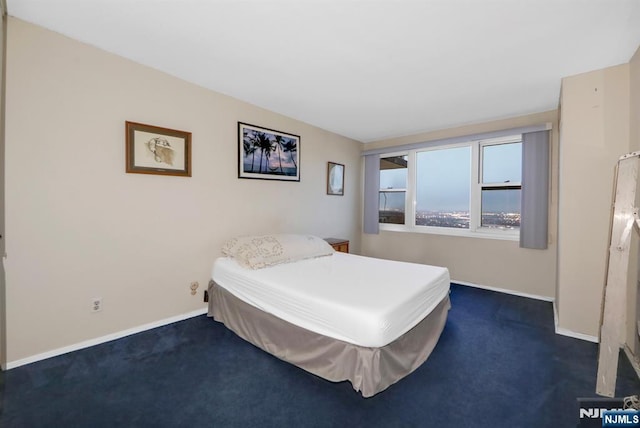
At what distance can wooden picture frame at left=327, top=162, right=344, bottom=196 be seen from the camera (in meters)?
4.36

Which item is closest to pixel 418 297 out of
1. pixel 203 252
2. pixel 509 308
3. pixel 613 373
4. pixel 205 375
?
pixel 613 373

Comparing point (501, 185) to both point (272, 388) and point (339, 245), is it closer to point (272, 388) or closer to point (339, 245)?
point (339, 245)

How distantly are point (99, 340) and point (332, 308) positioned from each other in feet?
6.67

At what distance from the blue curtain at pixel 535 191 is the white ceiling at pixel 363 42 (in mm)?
495

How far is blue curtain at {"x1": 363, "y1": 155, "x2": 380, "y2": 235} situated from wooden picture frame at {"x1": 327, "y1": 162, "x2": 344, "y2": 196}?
1.85 feet

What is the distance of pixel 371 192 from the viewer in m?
4.87

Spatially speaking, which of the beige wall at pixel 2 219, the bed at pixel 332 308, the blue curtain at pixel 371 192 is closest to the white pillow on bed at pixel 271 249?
the bed at pixel 332 308

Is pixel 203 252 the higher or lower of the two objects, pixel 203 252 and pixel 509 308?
the higher

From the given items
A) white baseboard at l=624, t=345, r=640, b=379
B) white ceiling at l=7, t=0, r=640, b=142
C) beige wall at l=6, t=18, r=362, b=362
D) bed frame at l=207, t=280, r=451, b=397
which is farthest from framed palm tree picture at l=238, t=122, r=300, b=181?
white baseboard at l=624, t=345, r=640, b=379

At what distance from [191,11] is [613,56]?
3.26m

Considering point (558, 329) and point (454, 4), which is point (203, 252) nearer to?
point (454, 4)

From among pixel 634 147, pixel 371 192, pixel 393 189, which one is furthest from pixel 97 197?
pixel 634 147

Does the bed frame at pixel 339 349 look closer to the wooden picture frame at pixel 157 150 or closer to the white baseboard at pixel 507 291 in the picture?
the wooden picture frame at pixel 157 150

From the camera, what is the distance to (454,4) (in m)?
1.62
